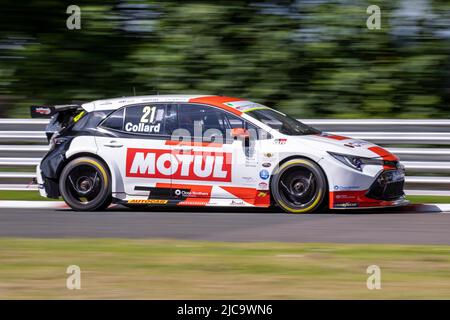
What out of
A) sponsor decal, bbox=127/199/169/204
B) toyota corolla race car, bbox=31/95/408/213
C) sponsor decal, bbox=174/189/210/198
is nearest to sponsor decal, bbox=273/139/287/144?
toyota corolla race car, bbox=31/95/408/213

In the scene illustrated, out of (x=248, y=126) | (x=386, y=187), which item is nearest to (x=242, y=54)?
(x=248, y=126)

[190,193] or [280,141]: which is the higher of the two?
[280,141]

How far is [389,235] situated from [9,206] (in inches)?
204

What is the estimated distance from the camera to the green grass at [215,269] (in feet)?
22.0

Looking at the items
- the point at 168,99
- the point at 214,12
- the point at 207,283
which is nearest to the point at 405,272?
the point at 207,283

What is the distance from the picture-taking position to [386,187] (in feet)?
35.7

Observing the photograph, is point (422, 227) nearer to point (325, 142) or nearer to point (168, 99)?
point (325, 142)

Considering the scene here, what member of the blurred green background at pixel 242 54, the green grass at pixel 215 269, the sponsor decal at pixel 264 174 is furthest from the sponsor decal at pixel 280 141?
the blurred green background at pixel 242 54

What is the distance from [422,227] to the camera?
9.87 m

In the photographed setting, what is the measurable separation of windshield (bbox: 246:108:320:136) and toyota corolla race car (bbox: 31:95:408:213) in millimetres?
20

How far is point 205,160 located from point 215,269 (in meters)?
3.61

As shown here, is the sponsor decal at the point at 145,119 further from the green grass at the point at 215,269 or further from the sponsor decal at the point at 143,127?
the green grass at the point at 215,269

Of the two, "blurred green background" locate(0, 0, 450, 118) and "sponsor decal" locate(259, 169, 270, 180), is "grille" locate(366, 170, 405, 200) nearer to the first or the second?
"sponsor decal" locate(259, 169, 270, 180)

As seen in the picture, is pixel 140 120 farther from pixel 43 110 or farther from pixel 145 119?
pixel 43 110
